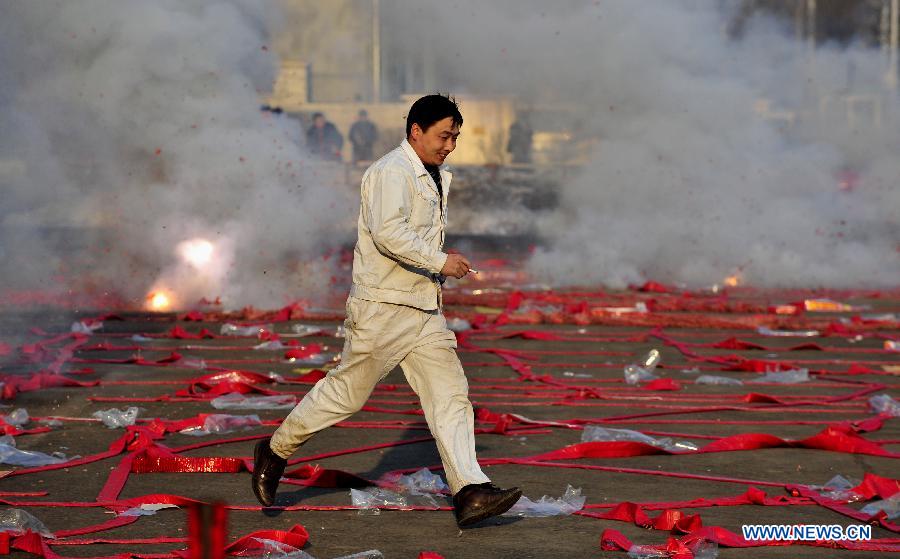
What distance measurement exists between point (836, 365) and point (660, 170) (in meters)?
8.47

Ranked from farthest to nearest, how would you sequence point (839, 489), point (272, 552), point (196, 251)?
point (196, 251)
point (839, 489)
point (272, 552)

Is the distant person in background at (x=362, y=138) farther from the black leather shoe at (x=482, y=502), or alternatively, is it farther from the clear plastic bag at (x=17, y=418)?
the black leather shoe at (x=482, y=502)

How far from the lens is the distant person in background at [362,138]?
85.0 feet

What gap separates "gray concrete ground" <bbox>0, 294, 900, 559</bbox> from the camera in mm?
5875

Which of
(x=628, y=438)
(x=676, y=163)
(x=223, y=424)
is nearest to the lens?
(x=628, y=438)

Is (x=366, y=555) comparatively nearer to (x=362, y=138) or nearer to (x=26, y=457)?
(x=26, y=457)

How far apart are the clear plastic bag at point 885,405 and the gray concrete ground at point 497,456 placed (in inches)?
4.4

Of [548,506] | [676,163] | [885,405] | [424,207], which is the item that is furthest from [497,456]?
[676,163]

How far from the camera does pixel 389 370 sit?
6074 mm

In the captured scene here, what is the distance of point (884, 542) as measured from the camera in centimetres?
580

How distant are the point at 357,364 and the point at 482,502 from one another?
0.78 metres

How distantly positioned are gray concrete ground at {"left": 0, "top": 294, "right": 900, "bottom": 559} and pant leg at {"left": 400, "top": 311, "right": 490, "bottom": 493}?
29 cm

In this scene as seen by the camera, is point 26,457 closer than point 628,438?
Yes

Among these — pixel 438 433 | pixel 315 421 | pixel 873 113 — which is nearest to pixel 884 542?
pixel 438 433
